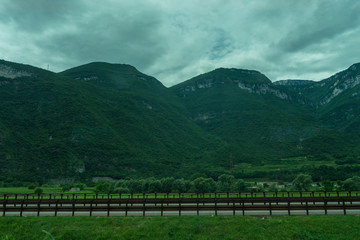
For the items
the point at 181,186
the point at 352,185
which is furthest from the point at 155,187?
the point at 352,185

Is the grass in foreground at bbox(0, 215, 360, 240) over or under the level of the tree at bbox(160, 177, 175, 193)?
over

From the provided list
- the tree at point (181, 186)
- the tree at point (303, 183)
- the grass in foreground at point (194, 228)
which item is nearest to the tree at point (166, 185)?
the tree at point (181, 186)

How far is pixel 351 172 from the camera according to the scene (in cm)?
14175

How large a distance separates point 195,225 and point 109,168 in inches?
7153

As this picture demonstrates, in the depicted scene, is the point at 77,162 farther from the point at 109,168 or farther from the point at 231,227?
the point at 231,227

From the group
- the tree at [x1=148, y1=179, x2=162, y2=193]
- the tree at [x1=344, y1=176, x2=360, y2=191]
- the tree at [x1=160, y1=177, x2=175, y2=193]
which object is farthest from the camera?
the tree at [x1=148, y1=179, x2=162, y2=193]

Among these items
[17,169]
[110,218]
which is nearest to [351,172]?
[110,218]

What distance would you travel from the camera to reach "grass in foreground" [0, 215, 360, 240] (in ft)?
60.9

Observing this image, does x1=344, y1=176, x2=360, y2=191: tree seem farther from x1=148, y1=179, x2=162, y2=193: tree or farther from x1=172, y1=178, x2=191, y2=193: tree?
x1=148, y1=179, x2=162, y2=193: tree

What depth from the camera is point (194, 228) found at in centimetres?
1964

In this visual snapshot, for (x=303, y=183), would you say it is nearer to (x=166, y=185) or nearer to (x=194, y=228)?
(x=166, y=185)

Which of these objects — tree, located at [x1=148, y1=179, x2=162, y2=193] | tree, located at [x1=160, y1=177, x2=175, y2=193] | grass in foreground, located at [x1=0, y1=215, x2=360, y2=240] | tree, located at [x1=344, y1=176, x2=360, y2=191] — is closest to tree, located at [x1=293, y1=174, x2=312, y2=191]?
tree, located at [x1=344, y1=176, x2=360, y2=191]

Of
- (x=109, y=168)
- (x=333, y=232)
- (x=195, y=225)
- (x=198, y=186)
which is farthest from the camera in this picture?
(x=109, y=168)

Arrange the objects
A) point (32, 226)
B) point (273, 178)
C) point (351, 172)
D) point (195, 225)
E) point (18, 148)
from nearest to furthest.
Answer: point (195, 225) → point (32, 226) → point (351, 172) → point (273, 178) → point (18, 148)
